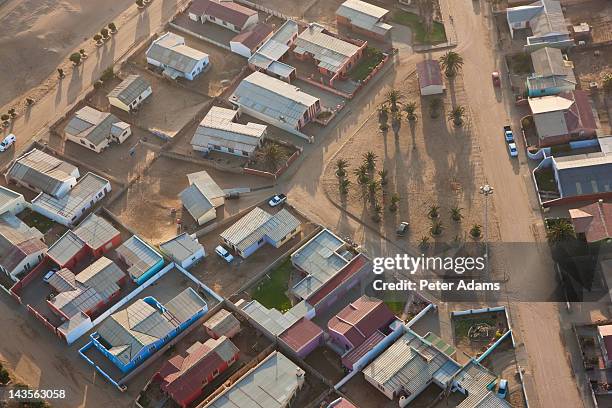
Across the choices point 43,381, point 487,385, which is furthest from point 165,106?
point 487,385

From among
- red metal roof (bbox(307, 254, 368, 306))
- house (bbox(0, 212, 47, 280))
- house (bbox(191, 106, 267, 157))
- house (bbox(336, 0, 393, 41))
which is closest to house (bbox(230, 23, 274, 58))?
house (bbox(336, 0, 393, 41))

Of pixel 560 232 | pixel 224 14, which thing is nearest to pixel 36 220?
pixel 224 14

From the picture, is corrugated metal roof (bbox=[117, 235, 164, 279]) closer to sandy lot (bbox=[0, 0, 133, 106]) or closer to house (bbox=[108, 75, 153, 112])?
house (bbox=[108, 75, 153, 112])

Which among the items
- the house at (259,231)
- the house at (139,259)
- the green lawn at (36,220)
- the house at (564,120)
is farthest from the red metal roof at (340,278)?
the green lawn at (36,220)

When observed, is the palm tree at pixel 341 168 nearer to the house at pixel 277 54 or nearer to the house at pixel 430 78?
the house at pixel 430 78

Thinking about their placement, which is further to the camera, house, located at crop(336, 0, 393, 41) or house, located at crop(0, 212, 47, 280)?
house, located at crop(336, 0, 393, 41)

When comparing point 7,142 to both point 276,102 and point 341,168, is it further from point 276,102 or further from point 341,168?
point 341,168
